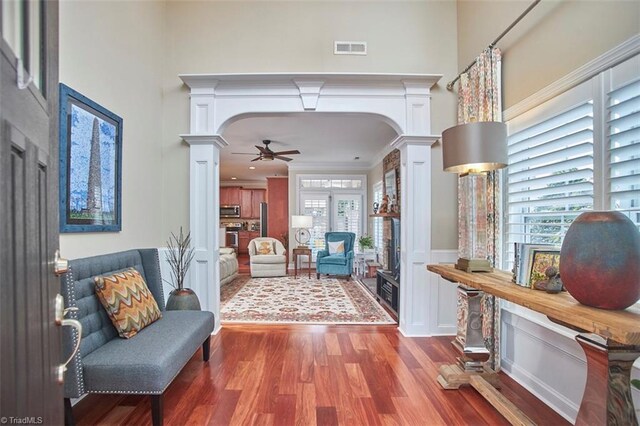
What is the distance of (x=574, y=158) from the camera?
→ 1.89 metres

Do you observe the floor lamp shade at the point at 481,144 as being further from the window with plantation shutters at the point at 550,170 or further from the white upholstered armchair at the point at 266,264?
the white upholstered armchair at the point at 266,264

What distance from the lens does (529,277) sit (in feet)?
5.90

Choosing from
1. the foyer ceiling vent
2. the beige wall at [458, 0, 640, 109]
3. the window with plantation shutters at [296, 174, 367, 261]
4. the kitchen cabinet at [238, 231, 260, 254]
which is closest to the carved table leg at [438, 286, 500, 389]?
the beige wall at [458, 0, 640, 109]

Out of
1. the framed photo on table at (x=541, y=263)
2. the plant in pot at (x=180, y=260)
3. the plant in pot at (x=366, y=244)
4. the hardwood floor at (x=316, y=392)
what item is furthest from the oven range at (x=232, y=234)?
the framed photo on table at (x=541, y=263)

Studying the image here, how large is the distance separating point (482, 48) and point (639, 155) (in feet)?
6.06

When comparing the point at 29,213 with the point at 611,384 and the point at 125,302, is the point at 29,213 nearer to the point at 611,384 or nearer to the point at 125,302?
the point at 125,302

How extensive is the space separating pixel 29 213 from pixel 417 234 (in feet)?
10.4

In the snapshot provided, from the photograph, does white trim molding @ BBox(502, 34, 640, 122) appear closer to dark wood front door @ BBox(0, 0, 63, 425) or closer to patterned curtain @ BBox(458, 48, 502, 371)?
patterned curtain @ BBox(458, 48, 502, 371)

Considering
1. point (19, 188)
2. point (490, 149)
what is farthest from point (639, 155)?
point (19, 188)

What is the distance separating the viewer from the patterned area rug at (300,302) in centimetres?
389

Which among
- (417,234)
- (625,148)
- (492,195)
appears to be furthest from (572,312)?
(417,234)

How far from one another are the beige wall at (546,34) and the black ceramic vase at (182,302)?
324 centimetres

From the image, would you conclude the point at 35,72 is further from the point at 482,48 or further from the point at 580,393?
the point at 482,48

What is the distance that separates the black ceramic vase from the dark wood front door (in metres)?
2.01
